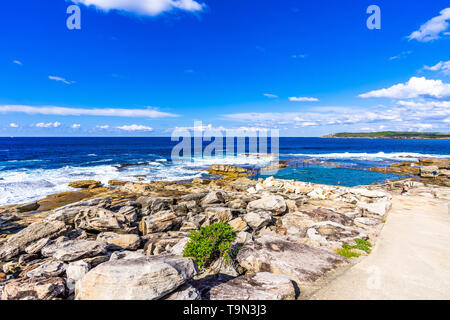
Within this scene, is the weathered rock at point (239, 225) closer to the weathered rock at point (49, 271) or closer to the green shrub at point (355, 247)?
the green shrub at point (355, 247)

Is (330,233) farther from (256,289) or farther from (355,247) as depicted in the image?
(256,289)

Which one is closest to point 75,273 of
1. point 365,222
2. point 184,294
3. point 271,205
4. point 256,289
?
point 184,294

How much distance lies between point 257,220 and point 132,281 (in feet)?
37.2

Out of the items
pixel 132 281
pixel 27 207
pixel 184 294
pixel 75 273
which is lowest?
pixel 27 207

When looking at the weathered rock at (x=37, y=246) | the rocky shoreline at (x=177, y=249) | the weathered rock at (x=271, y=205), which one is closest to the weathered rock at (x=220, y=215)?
the rocky shoreline at (x=177, y=249)

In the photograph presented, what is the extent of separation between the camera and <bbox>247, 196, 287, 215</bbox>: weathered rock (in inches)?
747

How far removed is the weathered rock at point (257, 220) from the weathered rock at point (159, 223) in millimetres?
5359

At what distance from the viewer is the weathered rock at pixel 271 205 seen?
1898 cm

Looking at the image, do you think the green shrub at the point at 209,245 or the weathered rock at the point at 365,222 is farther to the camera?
the weathered rock at the point at 365,222

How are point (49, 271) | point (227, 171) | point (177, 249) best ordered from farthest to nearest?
point (227, 171) → point (177, 249) → point (49, 271)

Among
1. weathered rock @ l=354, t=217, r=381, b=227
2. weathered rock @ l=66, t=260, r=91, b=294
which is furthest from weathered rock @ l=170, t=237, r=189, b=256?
weathered rock @ l=354, t=217, r=381, b=227

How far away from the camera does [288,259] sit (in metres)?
9.63
